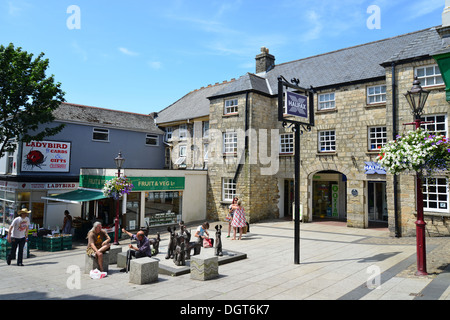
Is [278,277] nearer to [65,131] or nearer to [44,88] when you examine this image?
[44,88]

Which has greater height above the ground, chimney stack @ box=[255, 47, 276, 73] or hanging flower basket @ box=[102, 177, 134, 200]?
chimney stack @ box=[255, 47, 276, 73]

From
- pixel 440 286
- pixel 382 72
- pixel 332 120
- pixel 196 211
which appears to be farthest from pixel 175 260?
pixel 382 72

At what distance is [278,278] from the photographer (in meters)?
8.39

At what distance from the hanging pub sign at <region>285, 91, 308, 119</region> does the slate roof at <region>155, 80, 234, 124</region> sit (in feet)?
46.9

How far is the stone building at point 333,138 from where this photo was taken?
1460 centimetres

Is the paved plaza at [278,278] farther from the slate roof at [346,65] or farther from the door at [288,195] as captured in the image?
the slate roof at [346,65]

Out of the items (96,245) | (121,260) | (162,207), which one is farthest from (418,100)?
(162,207)

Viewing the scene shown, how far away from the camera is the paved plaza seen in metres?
7.06

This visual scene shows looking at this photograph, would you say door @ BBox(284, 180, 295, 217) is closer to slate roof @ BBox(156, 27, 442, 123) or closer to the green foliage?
slate roof @ BBox(156, 27, 442, 123)

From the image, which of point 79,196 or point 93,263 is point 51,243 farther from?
point 93,263

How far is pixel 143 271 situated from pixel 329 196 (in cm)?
1693

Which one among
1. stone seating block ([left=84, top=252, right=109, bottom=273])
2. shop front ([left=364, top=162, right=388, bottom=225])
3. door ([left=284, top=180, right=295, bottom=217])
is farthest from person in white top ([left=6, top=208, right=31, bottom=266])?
shop front ([left=364, top=162, right=388, bottom=225])

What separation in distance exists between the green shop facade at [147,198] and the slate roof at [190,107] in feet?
21.4

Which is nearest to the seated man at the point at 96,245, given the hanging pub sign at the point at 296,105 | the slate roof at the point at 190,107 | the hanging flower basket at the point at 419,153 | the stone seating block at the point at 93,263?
the stone seating block at the point at 93,263
